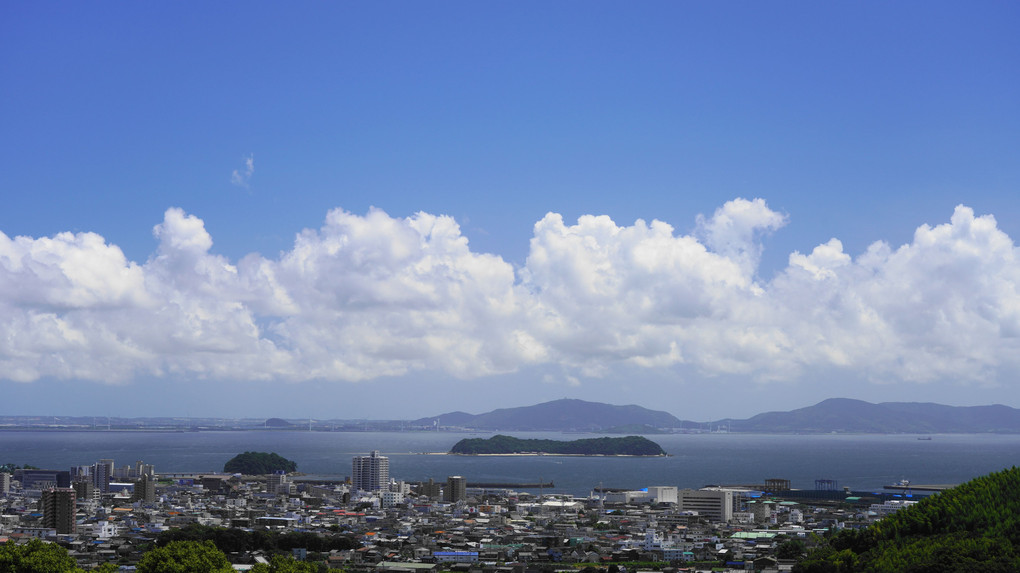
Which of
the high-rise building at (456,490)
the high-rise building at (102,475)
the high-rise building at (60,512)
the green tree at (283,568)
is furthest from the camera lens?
the high-rise building at (102,475)

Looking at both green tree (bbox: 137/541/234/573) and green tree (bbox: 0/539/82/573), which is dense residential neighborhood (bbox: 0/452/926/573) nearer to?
green tree (bbox: 137/541/234/573)

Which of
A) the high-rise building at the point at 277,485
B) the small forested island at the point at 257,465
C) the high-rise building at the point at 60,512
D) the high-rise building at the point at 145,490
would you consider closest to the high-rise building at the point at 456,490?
the high-rise building at the point at 277,485

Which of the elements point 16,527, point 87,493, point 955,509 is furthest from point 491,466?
point 955,509

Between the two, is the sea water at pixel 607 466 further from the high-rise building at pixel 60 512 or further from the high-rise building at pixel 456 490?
the high-rise building at pixel 60 512

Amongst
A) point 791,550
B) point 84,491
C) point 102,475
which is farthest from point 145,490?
point 791,550

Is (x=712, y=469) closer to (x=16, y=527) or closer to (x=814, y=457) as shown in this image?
(x=814, y=457)

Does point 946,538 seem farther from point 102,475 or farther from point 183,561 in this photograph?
point 102,475
